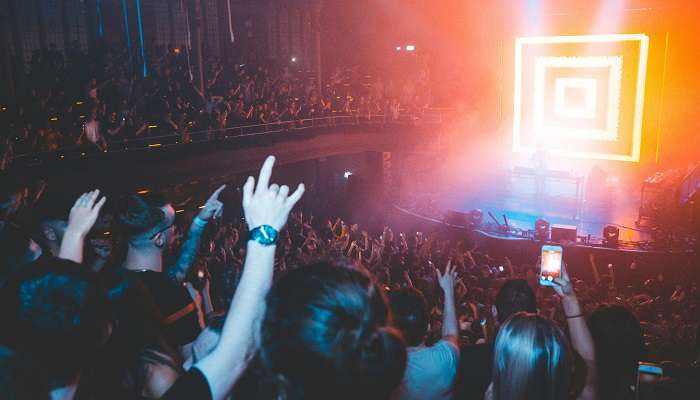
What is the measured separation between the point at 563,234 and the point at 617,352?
8.51m

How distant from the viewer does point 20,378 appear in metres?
1.39

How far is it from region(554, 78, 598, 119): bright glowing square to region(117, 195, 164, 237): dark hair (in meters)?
13.3

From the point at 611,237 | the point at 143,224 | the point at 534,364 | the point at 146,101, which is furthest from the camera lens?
the point at 611,237

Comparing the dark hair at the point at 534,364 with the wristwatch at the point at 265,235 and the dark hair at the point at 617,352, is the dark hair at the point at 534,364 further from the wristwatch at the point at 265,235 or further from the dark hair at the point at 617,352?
the wristwatch at the point at 265,235

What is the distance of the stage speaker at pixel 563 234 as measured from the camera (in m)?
10.4

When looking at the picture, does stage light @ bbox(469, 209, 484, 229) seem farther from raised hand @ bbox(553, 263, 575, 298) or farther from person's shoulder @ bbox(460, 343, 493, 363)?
person's shoulder @ bbox(460, 343, 493, 363)

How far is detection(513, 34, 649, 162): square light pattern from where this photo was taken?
13305 mm

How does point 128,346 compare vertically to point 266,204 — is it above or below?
below

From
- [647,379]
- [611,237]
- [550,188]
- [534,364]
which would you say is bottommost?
[611,237]

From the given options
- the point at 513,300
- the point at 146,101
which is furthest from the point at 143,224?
the point at 146,101

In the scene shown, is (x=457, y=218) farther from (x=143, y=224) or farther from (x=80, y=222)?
(x=80, y=222)

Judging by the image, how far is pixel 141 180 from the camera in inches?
379

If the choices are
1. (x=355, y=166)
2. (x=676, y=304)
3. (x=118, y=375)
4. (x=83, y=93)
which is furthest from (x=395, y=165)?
(x=118, y=375)

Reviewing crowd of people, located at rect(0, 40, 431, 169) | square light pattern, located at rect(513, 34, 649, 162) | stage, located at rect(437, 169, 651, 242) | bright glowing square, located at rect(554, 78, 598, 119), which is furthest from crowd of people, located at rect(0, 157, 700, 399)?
bright glowing square, located at rect(554, 78, 598, 119)
